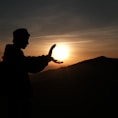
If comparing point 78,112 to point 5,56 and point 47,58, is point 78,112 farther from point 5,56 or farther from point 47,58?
point 5,56

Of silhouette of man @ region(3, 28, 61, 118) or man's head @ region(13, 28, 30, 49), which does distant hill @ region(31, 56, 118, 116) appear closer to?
silhouette of man @ region(3, 28, 61, 118)

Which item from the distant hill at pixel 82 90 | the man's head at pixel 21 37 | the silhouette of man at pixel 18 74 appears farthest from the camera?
the distant hill at pixel 82 90

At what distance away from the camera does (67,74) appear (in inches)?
565

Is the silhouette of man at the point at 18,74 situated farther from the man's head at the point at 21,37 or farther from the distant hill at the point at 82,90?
the distant hill at the point at 82,90

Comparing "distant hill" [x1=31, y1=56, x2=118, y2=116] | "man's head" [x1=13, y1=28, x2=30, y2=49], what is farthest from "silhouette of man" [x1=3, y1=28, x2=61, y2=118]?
"distant hill" [x1=31, y1=56, x2=118, y2=116]

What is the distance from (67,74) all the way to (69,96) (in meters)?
3.14

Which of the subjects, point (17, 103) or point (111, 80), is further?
point (111, 80)

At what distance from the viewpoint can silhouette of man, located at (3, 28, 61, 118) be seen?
5469 mm

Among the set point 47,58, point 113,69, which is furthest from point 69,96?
point 47,58

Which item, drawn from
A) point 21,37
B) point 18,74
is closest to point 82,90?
point 21,37

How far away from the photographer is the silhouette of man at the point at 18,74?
547cm

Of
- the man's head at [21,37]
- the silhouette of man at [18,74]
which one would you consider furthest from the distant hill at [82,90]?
the man's head at [21,37]

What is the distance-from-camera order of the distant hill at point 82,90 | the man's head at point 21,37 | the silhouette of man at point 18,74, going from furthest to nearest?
the distant hill at point 82,90 < the man's head at point 21,37 < the silhouette of man at point 18,74

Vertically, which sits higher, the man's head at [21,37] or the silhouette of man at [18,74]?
the man's head at [21,37]
